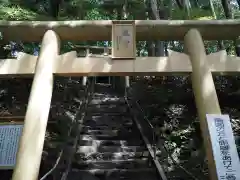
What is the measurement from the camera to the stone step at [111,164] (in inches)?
226

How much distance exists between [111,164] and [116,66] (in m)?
2.01

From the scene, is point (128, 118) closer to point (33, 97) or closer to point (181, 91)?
point (181, 91)

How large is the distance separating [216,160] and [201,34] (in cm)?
286

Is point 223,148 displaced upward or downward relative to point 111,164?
downward

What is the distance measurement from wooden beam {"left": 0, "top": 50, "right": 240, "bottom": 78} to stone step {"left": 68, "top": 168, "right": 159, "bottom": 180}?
73.0 inches

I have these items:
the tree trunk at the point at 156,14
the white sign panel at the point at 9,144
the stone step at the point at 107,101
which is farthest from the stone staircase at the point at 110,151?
the tree trunk at the point at 156,14

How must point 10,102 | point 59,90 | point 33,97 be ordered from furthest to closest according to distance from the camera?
point 59,90
point 10,102
point 33,97

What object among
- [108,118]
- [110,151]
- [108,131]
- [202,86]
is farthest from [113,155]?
[202,86]

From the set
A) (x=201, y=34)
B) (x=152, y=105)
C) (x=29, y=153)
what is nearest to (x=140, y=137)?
(x=152, y=105)

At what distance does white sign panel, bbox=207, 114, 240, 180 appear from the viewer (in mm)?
4039

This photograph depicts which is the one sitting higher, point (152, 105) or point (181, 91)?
point (181, 91)

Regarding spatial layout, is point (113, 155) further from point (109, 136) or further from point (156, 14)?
point (156, 14)

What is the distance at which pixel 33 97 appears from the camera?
4.88m

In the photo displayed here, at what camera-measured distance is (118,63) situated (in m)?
5.45
